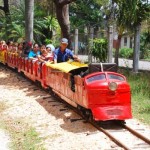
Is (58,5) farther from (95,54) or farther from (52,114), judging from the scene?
(52,114)

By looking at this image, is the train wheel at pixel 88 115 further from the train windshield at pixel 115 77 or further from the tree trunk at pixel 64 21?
the tree trunk at pixel 64 21

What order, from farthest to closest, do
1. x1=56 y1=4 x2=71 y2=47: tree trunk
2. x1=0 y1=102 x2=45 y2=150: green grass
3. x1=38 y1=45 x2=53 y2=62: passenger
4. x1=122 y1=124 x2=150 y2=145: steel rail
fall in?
x1=56 y1=4 x2=71 y2=47: tree trunk
x1=38 y1=45 x2=53 y2=62: passenger
x1=0 y1=102 x2=45 y2=150: green grass
x1=122 y1=124 x2=150 y2=145: steel rail

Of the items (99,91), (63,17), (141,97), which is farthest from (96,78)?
(63,17)

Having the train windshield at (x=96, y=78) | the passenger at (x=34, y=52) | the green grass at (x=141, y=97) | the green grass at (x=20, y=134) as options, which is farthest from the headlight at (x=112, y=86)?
the passenger at (x=34, y=52)

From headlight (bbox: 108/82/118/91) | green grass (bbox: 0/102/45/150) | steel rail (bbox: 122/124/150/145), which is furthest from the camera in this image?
headlight (bbox: 108/82/118/91)

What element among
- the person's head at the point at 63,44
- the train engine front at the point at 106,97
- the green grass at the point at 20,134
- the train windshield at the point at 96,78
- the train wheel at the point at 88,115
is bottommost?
the green grass at the point at 20,134

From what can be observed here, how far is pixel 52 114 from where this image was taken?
10.4 metres

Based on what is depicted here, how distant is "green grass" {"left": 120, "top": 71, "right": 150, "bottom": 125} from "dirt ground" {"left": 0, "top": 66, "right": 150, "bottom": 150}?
0.56m

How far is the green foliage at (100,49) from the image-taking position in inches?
723

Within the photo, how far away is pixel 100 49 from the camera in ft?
60.7

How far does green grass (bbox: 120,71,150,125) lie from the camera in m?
9.88

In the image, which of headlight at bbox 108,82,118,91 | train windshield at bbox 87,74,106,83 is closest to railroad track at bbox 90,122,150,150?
headlight at bbox 108,82,118,91

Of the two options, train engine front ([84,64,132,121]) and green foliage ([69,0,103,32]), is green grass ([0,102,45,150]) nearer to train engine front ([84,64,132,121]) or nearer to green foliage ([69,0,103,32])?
train engine front ([84,64,132,121])

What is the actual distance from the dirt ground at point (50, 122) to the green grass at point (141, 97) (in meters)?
0.56
